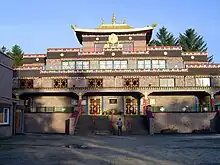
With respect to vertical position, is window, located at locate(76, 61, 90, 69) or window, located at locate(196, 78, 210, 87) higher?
window, located at locate(76, 61, 90, 69)

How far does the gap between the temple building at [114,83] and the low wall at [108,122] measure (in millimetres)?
106

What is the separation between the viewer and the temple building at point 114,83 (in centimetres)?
3409

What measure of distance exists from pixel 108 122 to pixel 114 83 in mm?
7916

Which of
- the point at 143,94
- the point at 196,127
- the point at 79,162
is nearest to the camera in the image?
the point at 79,162

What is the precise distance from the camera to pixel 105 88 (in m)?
34.3

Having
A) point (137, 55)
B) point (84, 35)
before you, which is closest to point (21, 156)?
point (137, 55)

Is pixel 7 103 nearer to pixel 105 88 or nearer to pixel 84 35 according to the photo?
pixel 105 88

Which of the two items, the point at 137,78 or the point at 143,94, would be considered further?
the point at 137,78

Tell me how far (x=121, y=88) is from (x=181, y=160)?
23840 millimetres

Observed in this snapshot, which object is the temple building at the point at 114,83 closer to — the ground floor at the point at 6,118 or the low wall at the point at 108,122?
the low wall at the point at 108,122

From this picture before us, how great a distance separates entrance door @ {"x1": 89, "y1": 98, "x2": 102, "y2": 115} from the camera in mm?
38000

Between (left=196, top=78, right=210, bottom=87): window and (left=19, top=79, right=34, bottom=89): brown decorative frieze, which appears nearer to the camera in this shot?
(left=196, top=78, right=210, bottom=87): window

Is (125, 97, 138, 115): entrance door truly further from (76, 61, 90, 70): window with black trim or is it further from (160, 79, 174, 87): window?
(76, 61, 90, 70): window with black trim

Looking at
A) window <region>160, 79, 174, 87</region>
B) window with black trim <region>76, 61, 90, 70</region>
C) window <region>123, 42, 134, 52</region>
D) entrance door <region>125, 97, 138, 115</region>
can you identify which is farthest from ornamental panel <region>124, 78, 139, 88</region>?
window <region>123, 42, 134, 52</region>
